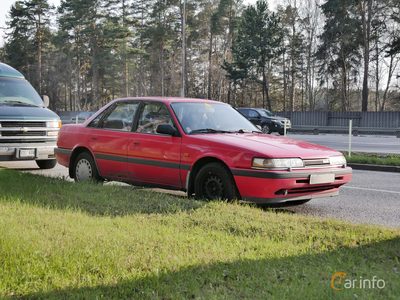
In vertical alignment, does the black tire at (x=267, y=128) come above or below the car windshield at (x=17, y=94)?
below

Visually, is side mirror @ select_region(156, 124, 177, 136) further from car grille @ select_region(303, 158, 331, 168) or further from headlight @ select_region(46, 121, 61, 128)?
headlight @ select_region(46, 121, 61, 128)

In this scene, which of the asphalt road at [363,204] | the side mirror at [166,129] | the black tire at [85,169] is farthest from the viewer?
the black tire at [85,169]

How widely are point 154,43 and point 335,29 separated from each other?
21297 mm

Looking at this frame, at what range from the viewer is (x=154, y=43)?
173 ft

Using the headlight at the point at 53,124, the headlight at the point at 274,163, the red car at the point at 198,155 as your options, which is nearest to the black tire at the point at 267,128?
the headlight at the point at 53,124

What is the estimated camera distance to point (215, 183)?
231 inches

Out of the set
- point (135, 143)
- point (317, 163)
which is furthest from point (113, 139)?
point (317, 163)

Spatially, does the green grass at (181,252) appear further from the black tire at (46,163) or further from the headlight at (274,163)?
the black tire at (46,163)

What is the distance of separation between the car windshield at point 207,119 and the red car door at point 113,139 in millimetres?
939

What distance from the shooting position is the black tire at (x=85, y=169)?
295 inches

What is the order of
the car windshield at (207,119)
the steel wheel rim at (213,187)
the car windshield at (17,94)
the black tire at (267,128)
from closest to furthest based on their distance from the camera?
the steel wheel rim at (213,187)
the car windshield at (207,119)
the car windshield at (17,94)
the black tire at (267,128)

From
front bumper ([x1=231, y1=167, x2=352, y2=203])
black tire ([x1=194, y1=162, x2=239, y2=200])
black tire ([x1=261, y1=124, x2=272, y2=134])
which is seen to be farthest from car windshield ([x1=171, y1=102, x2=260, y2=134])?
black tire ([x1=261, y1=124, x2=272, y2=134])

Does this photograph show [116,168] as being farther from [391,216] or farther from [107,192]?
[391,216]

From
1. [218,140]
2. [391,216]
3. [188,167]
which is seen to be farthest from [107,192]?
[391,216]
